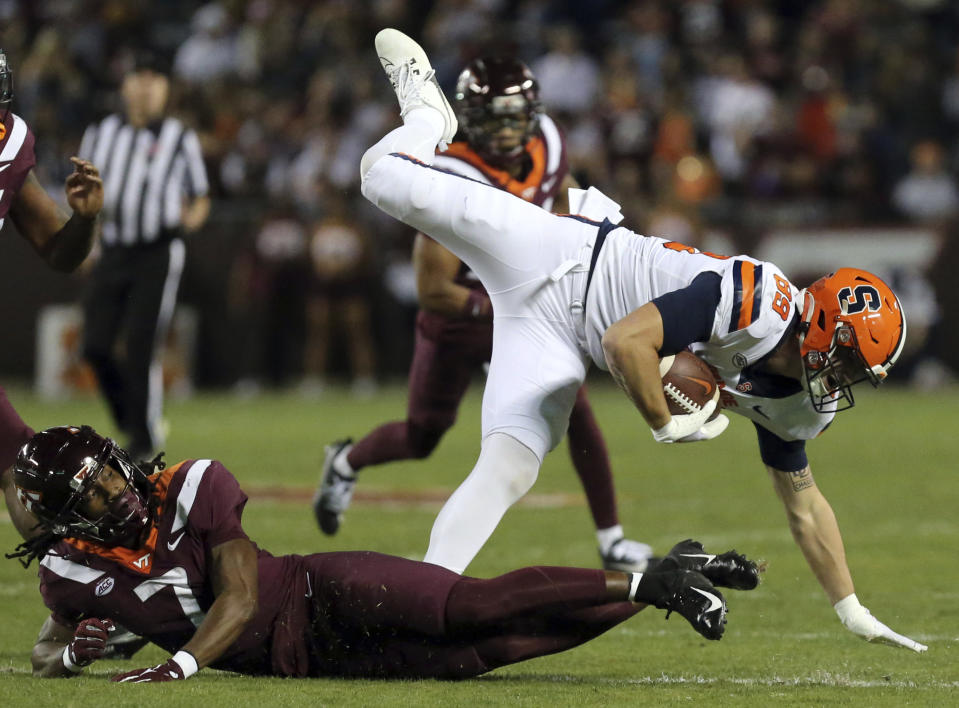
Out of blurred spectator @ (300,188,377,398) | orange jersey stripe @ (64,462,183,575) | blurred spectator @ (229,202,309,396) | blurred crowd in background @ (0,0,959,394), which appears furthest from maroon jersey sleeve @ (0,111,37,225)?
blurred spectator @ (229,202,309,396)

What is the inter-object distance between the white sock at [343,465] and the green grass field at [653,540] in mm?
241

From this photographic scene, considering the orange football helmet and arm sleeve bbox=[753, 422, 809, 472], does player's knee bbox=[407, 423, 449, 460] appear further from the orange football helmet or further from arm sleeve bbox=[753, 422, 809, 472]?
the orange football helmet

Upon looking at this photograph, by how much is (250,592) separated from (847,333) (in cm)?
148

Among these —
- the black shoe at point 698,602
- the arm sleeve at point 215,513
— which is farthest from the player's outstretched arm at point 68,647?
the black shoe at point 698,602

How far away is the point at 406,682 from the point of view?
11.3ft

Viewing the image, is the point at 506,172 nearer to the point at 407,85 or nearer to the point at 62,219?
the point at 407,85

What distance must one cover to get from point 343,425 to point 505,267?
219 inches

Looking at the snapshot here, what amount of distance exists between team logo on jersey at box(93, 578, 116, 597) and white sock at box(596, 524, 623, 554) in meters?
2.00

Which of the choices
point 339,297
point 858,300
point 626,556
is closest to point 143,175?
point 626,556

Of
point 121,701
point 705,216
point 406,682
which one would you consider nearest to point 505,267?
point 406,682

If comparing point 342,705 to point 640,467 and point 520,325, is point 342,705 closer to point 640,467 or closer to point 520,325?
point 520,325

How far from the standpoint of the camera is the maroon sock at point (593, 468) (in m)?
5.03

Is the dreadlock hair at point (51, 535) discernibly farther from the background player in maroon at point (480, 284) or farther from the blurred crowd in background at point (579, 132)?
the blurred crowd in background at point (579, 132)

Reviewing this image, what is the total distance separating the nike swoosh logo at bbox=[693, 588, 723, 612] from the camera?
3244 mm
